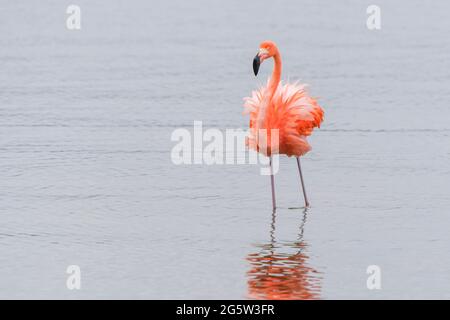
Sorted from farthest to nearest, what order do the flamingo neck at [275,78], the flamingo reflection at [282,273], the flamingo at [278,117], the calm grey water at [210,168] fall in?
the flamingo neck at [275,78], the flamingo at [278,117], the calm grey water at [210,168], the flamingo reflection at [282,273]

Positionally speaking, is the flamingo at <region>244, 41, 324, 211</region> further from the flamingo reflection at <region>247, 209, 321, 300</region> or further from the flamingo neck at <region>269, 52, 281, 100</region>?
the flamingo reflection at <region>247, 209, 321, 300</region>

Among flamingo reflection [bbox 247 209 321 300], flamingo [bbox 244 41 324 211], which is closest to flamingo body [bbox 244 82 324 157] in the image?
flamingo [bbox 244 41 324 211]

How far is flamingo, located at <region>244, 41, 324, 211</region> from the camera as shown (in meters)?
11.0

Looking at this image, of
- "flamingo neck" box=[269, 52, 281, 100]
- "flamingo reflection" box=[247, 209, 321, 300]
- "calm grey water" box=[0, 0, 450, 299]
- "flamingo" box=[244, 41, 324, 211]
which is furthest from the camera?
"flamingo neck" box=[269, 52, 281, 100]

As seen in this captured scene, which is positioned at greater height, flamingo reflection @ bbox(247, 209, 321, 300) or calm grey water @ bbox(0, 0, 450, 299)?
calm grey water @ bbox(0, 0, 450, 299)

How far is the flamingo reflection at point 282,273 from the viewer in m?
8.21

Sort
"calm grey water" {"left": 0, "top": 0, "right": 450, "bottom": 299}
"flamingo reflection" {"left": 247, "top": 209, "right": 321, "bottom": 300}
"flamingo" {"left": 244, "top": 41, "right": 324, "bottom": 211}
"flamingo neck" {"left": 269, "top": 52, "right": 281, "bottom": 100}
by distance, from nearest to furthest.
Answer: "flamingo reflection" {"left": 247, "top": 209, "right": 321, "bottom": 300} → "calm grey water" {"left": 0, "top": 0, "right": 450, "bottom": 299} → "flamingo" {"left": 244, "top": 41, "right": 324, "bottom": 211} → "flamingo neck" {"left": 269, "top": 52, "right": 281, "bottom": 100}

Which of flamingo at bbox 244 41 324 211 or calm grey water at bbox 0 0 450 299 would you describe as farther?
flamingo at bbox 244 41 324 211

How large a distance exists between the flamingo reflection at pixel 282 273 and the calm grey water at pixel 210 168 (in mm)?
24

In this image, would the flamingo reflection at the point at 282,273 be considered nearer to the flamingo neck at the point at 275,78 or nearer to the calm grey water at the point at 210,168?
the calm grey water at the point at 210,168

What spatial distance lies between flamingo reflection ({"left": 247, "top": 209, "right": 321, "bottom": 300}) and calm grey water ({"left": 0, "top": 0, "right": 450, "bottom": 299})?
0.9 inches

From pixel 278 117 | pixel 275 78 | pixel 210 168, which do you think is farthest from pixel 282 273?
pixel 210 168

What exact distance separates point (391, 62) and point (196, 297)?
37.1 ft

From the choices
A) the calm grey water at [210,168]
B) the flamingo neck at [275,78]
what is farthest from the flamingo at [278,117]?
the calm grey water at [210,168]
